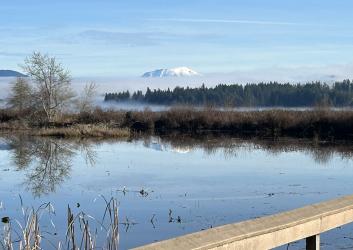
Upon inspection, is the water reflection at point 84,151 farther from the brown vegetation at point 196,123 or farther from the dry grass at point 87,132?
the brown vegetation at point 196,123

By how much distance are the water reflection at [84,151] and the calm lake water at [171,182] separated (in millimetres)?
38

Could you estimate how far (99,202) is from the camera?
12648 millimetres

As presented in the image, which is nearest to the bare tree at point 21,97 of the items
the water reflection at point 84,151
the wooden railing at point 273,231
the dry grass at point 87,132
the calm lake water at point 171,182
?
the dry grass at point 87,132

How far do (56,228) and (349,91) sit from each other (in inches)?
3883

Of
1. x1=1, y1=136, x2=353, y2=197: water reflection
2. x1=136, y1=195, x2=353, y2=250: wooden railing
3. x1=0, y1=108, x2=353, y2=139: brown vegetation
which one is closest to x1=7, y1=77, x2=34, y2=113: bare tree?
x1=0, y1=108, x2=353, y2=139: brown vegetation

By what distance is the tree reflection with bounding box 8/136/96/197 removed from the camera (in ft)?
51.8

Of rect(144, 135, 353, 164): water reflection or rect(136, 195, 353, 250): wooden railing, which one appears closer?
rect(136, 195, 353, 250): wooden railing

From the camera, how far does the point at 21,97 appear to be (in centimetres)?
4762

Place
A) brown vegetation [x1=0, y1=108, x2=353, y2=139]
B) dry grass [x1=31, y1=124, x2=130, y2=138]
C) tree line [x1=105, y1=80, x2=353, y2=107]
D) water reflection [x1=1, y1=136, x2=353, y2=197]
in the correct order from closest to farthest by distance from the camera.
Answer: water reflection [x1=1, y1=136, x2=353, y2=197], dry grass [x1=31, y1=124, x2=130, y2=138], brown vegetation [x1=0, y1=108, x2=353, y2=139], tree line [x1=105, y1=80, x2=353, y2=107]

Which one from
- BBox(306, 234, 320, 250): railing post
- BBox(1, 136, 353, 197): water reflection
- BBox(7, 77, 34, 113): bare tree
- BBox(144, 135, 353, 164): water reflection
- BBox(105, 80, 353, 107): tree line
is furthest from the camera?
BBox(105, 80, 353, 107): tree line

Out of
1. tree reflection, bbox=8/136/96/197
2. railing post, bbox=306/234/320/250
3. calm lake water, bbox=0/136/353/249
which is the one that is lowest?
tree reflection, bbox=8/136/96/197

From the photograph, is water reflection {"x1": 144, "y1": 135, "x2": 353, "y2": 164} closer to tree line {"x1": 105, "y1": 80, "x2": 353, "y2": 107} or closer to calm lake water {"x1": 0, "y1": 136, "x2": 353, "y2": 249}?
calm lake water {"x1": 0, "y1": 136, "x2": 353, "y2": 249}

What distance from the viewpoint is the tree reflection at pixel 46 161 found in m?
15.8

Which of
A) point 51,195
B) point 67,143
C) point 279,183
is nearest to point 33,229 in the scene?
point 51,195
